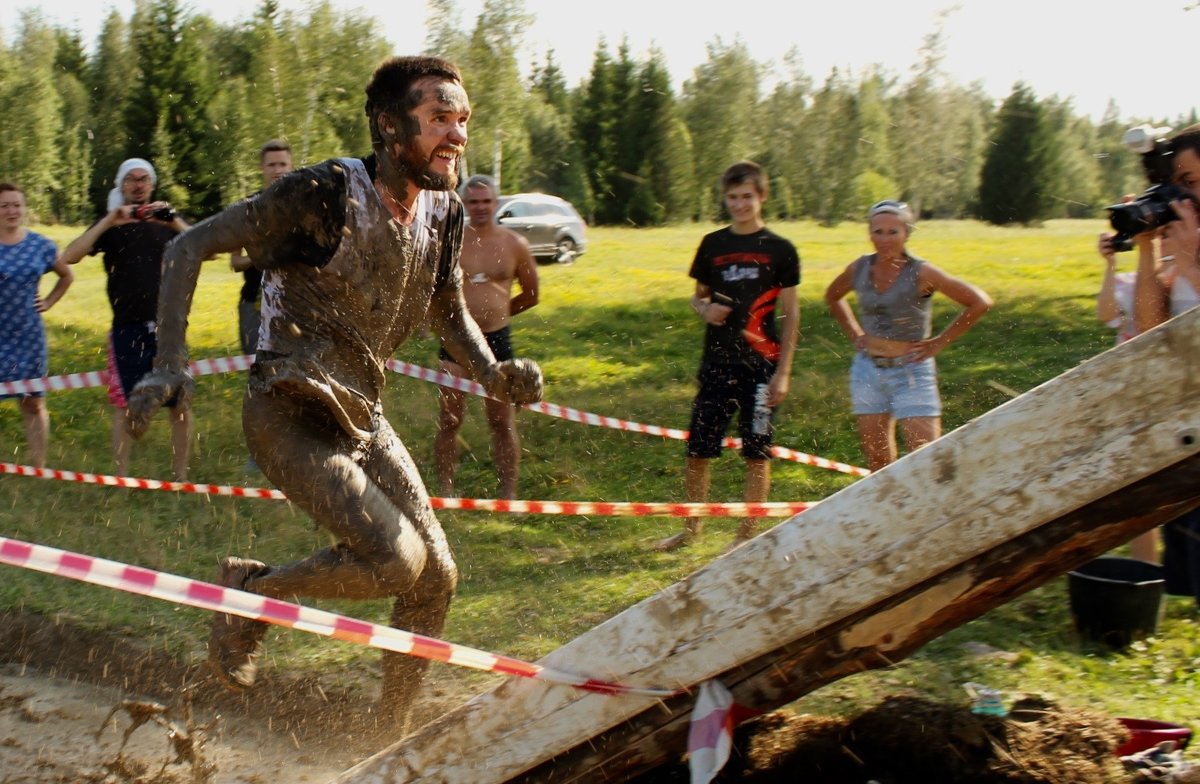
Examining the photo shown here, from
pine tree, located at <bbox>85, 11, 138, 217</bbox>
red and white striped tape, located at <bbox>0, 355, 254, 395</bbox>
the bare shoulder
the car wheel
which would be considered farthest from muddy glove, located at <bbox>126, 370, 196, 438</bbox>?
pine tree, located at <bbox>85, 11, 138, 217</bbox>

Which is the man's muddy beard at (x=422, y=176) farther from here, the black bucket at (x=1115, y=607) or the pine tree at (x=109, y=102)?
the pine tree at (x=109, y=102)

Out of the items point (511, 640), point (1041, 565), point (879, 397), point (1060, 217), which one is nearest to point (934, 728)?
point (1041, 565)

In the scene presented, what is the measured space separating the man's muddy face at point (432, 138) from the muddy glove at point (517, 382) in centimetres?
63

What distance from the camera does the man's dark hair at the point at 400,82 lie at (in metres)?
3.50

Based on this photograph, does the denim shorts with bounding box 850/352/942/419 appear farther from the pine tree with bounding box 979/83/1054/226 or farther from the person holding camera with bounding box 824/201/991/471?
the pine tree with bounding box 979/83/1054/226

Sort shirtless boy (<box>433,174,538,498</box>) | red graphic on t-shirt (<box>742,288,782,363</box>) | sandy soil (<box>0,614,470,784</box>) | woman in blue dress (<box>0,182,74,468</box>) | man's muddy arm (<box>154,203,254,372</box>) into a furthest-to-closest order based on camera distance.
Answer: woman in blue dress (<box>0,182,74,468</box>), shirtless boy (<box>433,174,538,498</box>), red graphic on t-shirt (<box>742,288,782,363</box>), sandy soil (<box>0,614,470,784</box>), man's muddy arm (<box>154,203,254,372</box>)

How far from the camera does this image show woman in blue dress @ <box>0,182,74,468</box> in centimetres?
782

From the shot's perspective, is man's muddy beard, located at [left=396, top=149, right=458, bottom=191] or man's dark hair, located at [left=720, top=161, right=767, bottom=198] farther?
man's dark hair, located at [left=720, top=161, right=767, bottom=198]

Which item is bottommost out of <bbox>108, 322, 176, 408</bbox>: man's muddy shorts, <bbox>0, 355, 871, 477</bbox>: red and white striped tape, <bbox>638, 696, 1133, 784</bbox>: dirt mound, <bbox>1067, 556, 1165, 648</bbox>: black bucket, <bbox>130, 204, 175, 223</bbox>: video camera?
<bbox>638, 696, 1133, 784</bbox>: dirt mound

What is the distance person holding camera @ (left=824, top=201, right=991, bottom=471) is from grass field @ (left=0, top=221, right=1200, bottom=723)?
103 cm

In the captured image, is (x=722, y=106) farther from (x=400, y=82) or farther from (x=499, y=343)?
(x=400, y=82)

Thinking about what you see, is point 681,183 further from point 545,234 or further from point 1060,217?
point 545,234

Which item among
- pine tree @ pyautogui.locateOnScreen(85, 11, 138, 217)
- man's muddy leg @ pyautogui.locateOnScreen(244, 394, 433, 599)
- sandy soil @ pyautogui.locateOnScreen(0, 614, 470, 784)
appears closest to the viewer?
man's muddy leg @ pyautogui.locateOnScreen(244, 394, 433, 599)

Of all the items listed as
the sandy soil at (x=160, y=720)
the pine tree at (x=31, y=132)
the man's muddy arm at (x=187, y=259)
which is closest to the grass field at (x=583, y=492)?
the sandy soil at (x=160, y=720)
